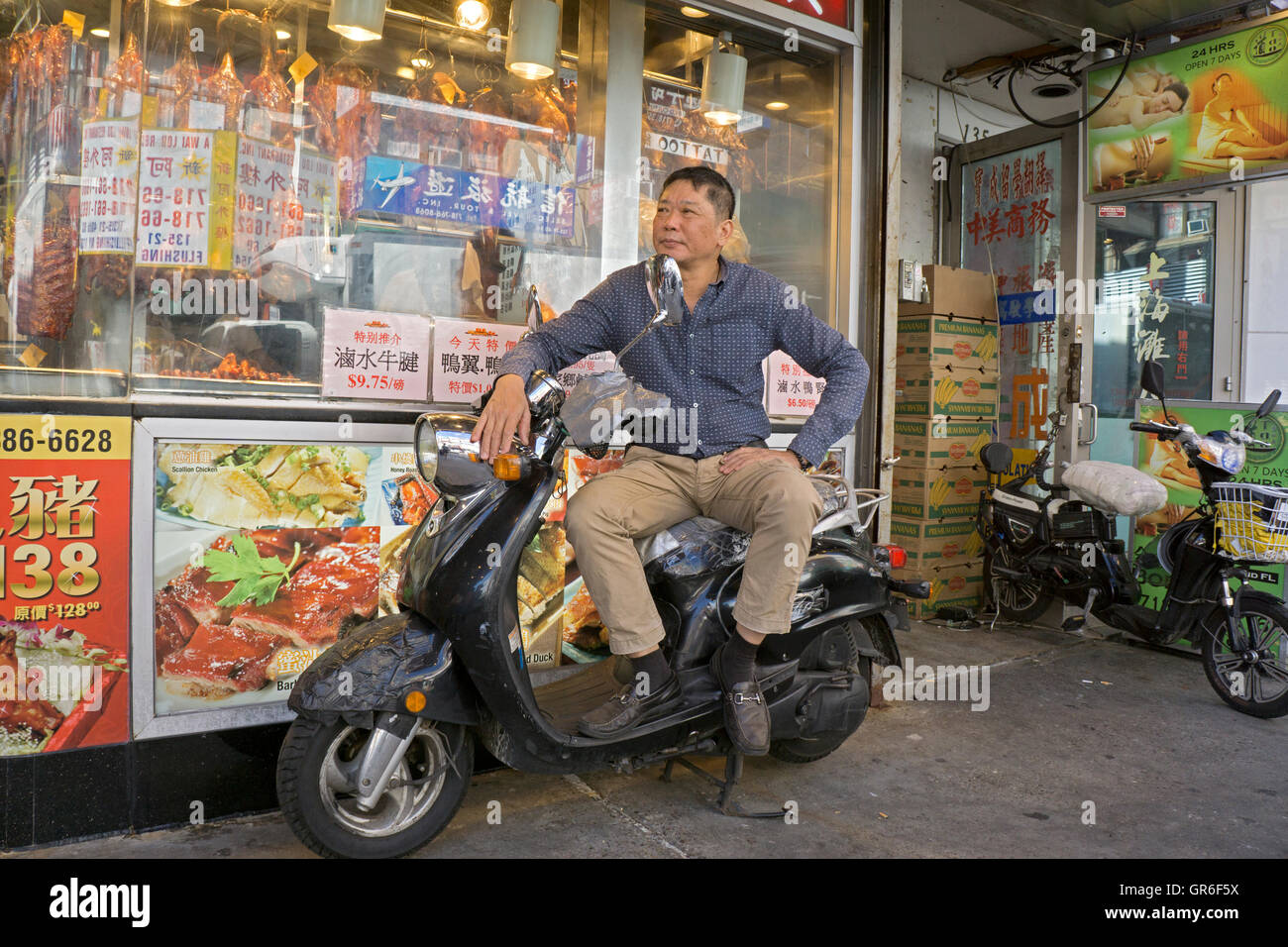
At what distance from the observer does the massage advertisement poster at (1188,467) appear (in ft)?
15.9

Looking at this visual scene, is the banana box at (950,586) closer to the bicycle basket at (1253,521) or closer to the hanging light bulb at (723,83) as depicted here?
the bicycle basket at (1253,521)

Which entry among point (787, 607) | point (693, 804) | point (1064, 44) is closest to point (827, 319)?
point (787, 607)

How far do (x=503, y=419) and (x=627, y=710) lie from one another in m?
0.92

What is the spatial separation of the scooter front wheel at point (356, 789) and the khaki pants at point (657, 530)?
0.55 m

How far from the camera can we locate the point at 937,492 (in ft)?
19.2

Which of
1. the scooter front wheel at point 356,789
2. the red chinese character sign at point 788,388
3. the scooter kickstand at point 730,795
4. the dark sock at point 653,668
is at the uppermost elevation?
the red chinese character sign at point 788,388

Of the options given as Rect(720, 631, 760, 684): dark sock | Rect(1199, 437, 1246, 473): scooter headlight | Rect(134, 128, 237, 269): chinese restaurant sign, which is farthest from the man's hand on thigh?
Rect(1199, 437, 1246, 473): scooter headlight

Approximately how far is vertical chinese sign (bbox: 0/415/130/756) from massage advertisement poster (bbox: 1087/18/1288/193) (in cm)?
497

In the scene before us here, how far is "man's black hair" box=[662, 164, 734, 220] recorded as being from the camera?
9.91 ft

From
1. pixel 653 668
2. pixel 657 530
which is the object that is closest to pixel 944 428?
pixel 657 530

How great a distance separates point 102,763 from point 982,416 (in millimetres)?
5172

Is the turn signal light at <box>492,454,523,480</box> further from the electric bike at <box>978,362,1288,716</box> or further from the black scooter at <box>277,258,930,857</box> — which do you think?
the electric bike at <box>978,362,1288,716</box>

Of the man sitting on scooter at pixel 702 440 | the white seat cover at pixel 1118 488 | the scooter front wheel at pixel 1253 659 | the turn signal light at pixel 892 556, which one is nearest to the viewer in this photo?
the man sitting on scooter at pixel 702 440

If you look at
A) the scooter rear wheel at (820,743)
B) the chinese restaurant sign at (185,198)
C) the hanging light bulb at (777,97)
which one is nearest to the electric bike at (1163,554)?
the scooter rear wheel at (820,743)
